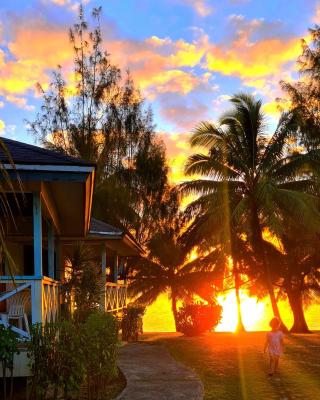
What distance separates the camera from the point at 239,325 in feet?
93.3

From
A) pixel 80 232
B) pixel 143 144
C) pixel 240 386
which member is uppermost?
pixel 143 144

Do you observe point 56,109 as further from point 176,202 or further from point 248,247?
point 248,247

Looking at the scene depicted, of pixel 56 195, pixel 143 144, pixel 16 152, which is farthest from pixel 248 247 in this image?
pixel 16 152

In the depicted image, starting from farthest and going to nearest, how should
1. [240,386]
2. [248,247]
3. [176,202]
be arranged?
[176,202] < [248,247] < [240,386]

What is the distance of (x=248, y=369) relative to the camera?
11.3 meters

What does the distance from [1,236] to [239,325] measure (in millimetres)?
26883

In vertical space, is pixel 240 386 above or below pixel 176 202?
below

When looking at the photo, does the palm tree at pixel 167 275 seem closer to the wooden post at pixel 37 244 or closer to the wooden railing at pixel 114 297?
the wooden railing at pixel 114 297

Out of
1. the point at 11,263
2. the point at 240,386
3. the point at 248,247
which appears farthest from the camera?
the point at 248,247

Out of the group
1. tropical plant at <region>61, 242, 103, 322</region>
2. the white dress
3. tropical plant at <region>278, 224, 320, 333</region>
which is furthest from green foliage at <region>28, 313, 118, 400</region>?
tropical plant at <region>278, 224, 320, 333</region>

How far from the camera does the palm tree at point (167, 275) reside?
31469 mm

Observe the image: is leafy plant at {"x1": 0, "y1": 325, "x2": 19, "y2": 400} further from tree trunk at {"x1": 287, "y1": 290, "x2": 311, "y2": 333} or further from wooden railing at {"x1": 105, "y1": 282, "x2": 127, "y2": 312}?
tree trunk at {"x1": 287, "y1": 290, "x2": 311, "y2": 333}

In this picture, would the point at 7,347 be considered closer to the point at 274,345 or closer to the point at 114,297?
the point at 274,345

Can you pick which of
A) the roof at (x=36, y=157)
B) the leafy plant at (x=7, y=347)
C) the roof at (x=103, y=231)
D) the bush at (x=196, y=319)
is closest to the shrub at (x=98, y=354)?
the leafy plant at (x=7, y=347)
